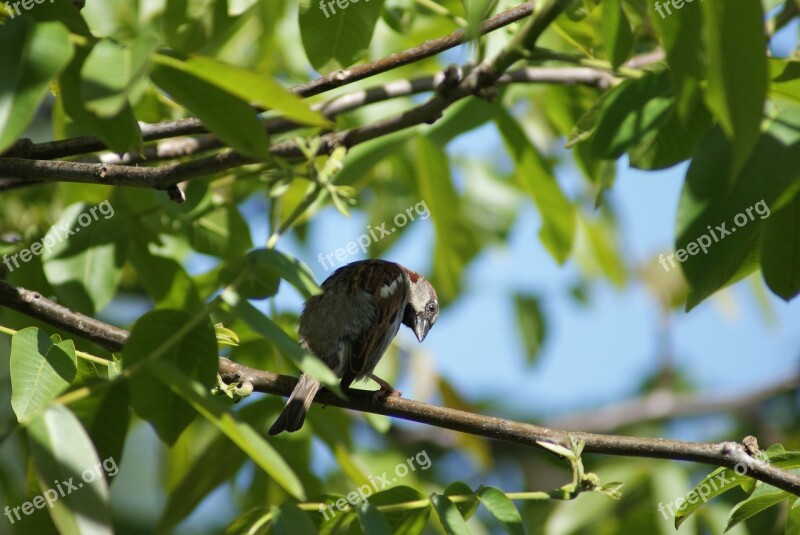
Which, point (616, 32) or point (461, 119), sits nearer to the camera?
point (616, 32)

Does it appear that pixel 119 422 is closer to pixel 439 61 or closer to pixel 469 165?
pixel 439 61

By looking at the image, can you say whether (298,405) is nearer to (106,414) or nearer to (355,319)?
(355,319)

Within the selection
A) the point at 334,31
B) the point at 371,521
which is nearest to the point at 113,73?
the point at 334,31

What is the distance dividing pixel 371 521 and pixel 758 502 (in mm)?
1231

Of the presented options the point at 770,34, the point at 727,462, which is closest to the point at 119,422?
the point at 727,462

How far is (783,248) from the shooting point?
2490mm

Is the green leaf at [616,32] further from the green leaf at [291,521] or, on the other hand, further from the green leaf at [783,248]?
the green leaf at [291,521]

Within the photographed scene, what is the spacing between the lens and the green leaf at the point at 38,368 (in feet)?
7.51

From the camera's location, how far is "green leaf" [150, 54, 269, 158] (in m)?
2.00

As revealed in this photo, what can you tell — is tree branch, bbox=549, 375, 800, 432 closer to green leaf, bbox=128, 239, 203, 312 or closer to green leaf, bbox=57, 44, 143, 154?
green leaf, bbox=128, 239, 203, 312

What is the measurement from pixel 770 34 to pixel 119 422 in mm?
2962

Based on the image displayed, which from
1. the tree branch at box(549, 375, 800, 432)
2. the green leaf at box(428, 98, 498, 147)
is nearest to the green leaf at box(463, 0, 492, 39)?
the green leaf at box(428, 98, 498, 147)

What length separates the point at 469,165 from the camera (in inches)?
222

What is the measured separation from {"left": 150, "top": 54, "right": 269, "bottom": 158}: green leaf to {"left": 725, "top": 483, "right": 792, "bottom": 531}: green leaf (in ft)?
6.05
